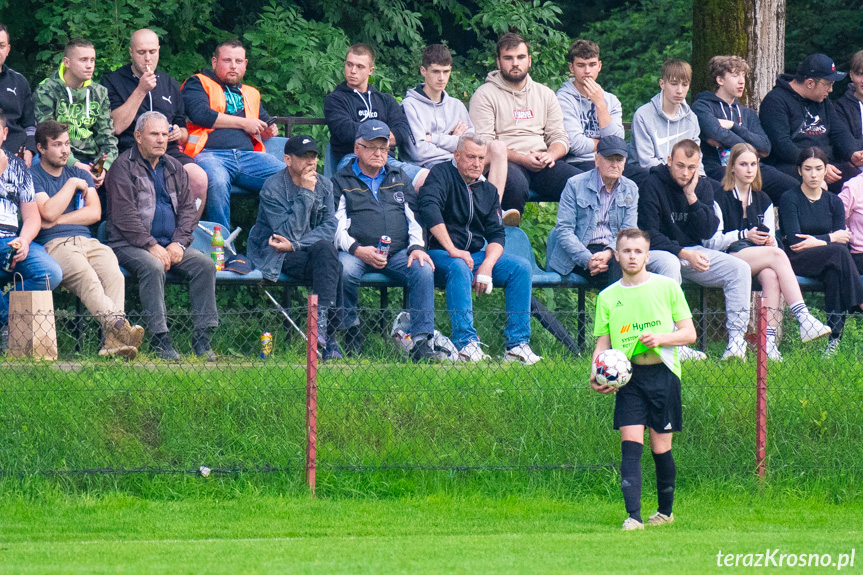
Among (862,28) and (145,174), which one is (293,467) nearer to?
(145,174)

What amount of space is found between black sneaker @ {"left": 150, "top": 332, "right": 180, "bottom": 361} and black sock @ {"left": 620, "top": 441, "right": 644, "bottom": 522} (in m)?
3.79

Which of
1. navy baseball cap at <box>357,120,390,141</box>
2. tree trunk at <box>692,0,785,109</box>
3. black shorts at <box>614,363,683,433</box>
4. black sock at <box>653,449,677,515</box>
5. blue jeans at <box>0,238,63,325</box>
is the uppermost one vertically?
tree trunk at <box>692,0,785,109</box>

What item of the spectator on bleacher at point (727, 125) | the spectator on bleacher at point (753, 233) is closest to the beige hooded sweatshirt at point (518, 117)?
the spectator on bleacher at point (727, 125)

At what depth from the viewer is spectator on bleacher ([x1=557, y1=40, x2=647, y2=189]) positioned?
11.9 m

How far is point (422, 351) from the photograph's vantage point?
Answer: 971cm

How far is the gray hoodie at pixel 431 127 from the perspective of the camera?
11625 millimetres

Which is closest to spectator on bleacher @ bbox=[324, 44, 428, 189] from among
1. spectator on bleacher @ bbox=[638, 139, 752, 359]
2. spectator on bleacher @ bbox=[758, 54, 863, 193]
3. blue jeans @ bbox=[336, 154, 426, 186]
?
blue jeans @ bbox=[336, 154, 426, 186]

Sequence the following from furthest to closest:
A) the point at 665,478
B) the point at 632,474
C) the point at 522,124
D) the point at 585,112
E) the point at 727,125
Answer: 1. the point at 585,112
2. the point at 727,125
3. the point at 522,124
4. the point at 665,478
5. the point at 632,474

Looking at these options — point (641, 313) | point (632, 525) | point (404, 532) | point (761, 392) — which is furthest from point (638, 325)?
point (404, 532)

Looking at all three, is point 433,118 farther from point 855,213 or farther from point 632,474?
point 632,474

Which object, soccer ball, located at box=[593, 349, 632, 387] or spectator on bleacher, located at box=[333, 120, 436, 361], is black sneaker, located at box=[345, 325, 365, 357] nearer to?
spectator on bleacher, located at box=[333, 120, 436, 361]

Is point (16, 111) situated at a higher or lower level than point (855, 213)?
higher

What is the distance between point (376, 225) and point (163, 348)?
7.10ft

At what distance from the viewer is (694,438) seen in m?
9.25
